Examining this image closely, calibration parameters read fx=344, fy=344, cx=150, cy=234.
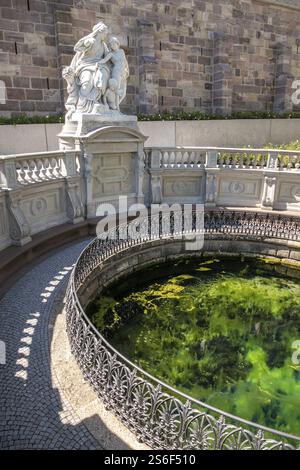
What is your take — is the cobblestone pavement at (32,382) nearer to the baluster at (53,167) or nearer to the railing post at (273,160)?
the baluster at (53,167)

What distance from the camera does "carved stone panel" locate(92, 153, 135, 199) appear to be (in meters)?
8.46

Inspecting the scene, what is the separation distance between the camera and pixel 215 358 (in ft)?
16.9

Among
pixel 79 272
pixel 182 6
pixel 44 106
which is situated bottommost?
pixel 79 272

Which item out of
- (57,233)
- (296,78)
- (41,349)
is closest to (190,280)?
(57,233)

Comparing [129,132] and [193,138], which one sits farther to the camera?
[193,138]

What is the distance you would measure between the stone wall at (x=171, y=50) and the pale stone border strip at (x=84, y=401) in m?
9.04

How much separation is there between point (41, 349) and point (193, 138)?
388 inches

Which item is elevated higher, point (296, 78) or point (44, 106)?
point (296, 78)

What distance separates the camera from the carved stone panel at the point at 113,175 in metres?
8.46

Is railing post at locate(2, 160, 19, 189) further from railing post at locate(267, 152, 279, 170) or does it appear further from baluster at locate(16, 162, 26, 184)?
railing post at locate(267, 152, 279, 170)

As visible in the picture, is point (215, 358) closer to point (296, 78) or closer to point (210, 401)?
point (210, 401)

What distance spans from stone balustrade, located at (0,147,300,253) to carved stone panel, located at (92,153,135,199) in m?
0.03

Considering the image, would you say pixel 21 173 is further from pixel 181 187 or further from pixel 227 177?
Result: pixel 227 177

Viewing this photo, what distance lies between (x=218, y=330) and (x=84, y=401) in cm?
295
